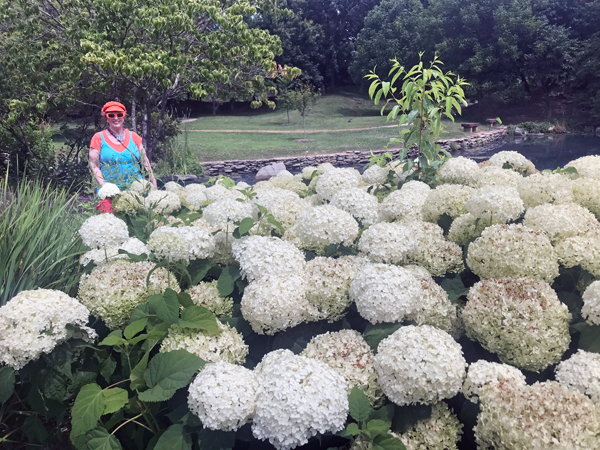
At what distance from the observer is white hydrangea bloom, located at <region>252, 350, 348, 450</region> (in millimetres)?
1057

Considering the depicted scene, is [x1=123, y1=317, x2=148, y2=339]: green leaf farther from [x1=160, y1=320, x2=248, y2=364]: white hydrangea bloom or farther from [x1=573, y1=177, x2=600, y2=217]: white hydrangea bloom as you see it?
[x1=573, y1=177, x2=600, y2=217]: white hydrangea bloom

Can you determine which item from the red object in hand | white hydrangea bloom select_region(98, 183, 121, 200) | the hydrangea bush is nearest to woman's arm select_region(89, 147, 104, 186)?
the red object in hand

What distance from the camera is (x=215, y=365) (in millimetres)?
1188

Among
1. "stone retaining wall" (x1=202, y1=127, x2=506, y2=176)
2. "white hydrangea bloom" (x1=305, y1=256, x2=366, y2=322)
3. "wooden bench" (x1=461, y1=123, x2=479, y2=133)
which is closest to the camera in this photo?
"white hydrangea bloom" (x1=305, y1=256, x2=366, y2=322)

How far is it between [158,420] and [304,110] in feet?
86.1

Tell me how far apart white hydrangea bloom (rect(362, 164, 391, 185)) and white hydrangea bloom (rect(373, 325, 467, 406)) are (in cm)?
184

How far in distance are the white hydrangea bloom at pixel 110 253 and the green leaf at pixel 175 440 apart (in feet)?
2.77

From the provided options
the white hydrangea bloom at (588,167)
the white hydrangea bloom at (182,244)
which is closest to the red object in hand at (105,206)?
the white hydrangea bloom at (182,244)

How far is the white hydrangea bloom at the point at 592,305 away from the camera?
1240 mm

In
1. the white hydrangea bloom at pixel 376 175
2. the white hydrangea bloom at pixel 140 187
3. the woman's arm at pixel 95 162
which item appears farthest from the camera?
the woman's arm at pixel 95 162

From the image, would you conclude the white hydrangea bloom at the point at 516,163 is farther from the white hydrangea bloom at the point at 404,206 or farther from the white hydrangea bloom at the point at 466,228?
the white hydrangea bloom at the point at 466,228

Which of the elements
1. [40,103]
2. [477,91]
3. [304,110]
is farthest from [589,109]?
[40,103]

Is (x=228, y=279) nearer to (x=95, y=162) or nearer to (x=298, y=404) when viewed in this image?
(x=298, y=404)

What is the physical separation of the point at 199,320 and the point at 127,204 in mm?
1449
